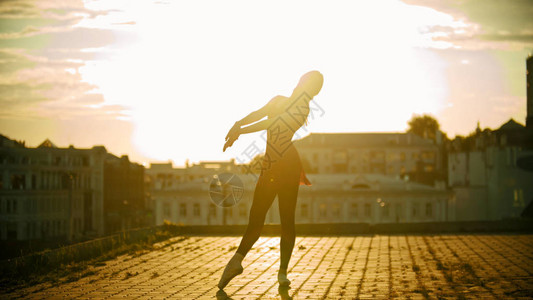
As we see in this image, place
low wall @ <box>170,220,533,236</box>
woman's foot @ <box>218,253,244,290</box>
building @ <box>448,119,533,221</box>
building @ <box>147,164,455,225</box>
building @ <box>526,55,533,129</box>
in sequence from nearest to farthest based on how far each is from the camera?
woman's foot @ <box>218,253,244,290</box> → low wall @ <box>170,220,533,236</box> → building @ <box>526,55,533,129</box> → building @ <box>448,119,533,221</box> → building @ <box>147,164,455,225</box>

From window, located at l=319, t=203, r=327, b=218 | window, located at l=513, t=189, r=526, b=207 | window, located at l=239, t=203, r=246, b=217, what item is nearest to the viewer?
window, located at l=513, t=189, r=526, b=207

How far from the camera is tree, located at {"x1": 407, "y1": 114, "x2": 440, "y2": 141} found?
507 feet

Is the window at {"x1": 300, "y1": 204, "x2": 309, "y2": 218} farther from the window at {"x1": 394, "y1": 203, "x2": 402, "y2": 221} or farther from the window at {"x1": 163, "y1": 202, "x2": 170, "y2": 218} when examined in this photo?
the window at {"x1": 163, "y1": 202, "x2": 170, "y2": 218}

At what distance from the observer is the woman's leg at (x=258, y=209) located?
797cm

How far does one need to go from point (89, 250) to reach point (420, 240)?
22.7ft

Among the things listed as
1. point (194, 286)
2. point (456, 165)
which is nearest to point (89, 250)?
point (194, 286)

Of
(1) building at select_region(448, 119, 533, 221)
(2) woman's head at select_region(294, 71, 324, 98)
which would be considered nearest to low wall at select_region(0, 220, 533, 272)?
(2) woman's head at select_region(294, 71, 324, 98)

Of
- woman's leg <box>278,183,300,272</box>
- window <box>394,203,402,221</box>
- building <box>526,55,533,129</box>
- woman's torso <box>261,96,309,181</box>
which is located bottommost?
window <box>394,203,402,221</box>

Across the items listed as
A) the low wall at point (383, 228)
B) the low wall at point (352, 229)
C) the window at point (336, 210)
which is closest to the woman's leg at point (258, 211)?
the low wall at point (352, 229)

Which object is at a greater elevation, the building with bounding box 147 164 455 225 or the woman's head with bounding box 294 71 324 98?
the woman's head with bounding box 294 71 324 98

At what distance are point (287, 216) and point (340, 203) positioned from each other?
97.8 meters

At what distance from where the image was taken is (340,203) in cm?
10519

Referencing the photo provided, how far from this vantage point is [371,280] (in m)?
8.37

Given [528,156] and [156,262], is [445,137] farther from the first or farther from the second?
[156,262]
